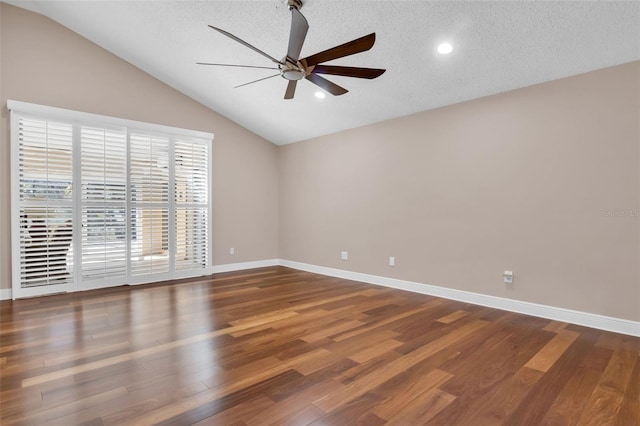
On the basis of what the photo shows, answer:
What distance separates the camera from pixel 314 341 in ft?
9.00

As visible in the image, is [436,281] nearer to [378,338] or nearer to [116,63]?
[378,338]

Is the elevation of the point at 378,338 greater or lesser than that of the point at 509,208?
lesser

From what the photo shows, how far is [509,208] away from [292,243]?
3940 mm

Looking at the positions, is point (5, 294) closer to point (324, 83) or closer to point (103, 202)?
point (103, 202)

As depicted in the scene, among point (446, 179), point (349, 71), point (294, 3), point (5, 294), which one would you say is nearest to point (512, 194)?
point (446, 179)

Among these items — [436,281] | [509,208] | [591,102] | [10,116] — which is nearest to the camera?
[591,102]

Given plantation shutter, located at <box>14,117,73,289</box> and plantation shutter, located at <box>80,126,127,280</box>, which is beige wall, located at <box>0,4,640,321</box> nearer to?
plantation shutter, located at <box>14,117,73,289</box>

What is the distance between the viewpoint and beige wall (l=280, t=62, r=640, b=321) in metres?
3.04

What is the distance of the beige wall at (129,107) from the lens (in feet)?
13.1

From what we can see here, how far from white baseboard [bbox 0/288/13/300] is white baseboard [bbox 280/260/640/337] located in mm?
4487

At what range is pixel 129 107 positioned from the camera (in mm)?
4859

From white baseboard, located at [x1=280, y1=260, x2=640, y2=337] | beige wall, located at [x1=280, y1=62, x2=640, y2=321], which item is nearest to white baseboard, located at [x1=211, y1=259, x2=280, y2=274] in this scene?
beige wall, located at [x1=280, y1=62, x2=640, y2=321]

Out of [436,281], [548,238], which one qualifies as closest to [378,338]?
[436,281]

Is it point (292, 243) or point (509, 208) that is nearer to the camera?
point (509, 208)
